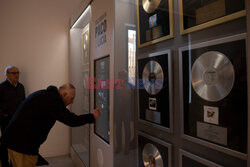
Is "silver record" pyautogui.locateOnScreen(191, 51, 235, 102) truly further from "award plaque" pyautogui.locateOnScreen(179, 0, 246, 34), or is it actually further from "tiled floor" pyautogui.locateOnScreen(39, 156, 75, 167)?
"tiled floor" pyautogui.locateOnScreen(39, 156, 75, 167)

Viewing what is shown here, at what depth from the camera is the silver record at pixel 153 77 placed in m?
1.49

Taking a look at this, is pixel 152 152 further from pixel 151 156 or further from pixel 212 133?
pixel 212 133

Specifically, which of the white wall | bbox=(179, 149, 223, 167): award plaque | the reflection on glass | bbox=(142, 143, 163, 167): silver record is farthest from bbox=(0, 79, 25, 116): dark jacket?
bbox=(179, 149, 223, 167): award plaque

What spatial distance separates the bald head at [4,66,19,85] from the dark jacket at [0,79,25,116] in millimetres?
83

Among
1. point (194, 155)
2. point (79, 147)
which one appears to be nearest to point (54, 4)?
point (79, 147)

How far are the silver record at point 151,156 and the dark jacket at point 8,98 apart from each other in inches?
108

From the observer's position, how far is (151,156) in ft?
5.24

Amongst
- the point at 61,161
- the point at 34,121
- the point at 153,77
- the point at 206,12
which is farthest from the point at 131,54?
the point at 61,161

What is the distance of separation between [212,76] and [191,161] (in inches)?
22.0

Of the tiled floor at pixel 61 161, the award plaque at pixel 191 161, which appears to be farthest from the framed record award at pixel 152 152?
the tiled floor at pixel 61 161

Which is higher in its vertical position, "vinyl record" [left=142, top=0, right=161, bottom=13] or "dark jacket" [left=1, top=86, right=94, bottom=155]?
"vinyl record" [left=142, top=0, right=161, bottom=13]

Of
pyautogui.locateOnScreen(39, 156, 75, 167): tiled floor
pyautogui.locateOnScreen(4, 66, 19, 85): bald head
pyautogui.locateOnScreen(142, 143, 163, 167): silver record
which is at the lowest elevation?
pyautogui.locateOnScreen(39, 156, 75, 167): tiled floor

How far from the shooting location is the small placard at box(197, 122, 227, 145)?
101cm

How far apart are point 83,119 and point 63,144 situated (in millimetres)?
2592
